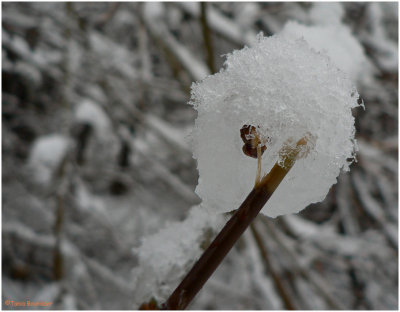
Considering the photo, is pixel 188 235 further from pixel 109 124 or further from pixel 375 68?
pixel 109 124

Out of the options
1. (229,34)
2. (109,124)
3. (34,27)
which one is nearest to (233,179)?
(229,34)

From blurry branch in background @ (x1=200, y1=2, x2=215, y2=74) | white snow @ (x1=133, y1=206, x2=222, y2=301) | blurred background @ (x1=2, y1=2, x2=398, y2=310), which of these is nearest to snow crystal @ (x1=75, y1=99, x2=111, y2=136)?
blurred background @ (x1=2, y1=2, x2=398, y2=310)

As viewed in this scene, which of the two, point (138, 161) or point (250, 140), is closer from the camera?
point (250, 140)

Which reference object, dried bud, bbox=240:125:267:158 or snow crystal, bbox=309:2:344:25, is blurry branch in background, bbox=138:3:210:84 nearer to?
snow crystal, bbox=309:2:344:25

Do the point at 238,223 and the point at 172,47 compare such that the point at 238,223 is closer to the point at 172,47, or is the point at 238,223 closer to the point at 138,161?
the point at 172,47

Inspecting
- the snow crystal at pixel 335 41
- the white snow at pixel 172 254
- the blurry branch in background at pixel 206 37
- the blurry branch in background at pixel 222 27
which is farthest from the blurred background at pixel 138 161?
the white snow at pixel 172 254

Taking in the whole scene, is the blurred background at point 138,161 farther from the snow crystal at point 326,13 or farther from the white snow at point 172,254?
the white snow at point 172,254

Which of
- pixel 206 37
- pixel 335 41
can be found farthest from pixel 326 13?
pixel 206 37
